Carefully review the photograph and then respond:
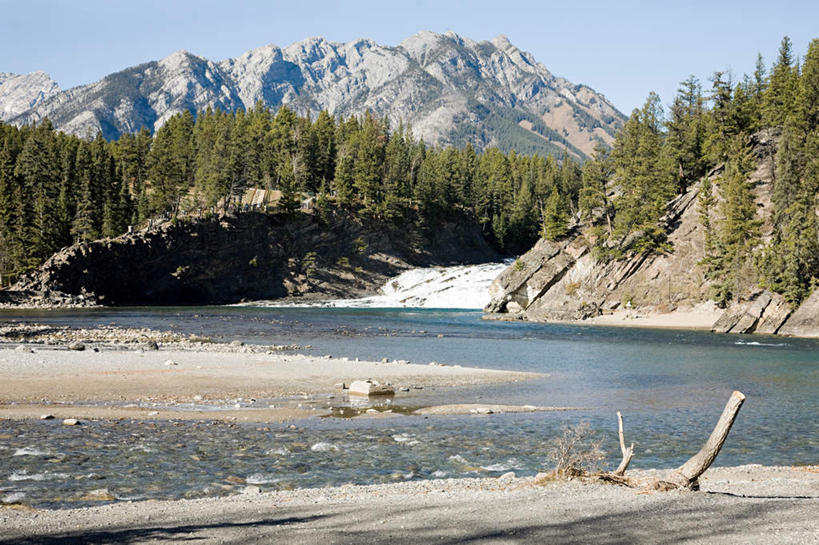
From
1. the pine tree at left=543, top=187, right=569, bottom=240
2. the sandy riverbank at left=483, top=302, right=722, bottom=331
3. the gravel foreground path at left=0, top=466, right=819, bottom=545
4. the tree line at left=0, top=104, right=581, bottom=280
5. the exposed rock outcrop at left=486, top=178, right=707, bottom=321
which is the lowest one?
the sandy riverbank at left=483, top=302, right=722, bottom=331

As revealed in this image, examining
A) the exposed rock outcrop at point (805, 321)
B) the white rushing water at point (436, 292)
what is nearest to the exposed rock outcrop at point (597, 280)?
the white rushing water at point (436, 292)

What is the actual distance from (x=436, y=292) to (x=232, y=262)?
33.8 metres

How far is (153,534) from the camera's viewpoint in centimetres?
785

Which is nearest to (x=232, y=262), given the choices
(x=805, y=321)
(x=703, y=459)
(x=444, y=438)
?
(x=805, y=321)

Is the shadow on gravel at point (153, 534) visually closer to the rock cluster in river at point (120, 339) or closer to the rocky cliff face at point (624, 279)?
the rock cluster in river at point (120, 339)

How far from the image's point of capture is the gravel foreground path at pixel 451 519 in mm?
7730

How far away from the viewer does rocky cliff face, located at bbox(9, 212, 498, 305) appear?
3462 inches

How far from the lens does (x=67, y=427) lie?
16344mm

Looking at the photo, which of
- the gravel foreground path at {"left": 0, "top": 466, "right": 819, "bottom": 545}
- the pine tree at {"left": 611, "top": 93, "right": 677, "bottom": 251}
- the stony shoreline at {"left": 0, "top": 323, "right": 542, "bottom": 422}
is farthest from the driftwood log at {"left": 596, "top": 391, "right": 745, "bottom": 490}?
the pine tree at {"left": 611, "top": 93, "right": 677, "bottom": 251}

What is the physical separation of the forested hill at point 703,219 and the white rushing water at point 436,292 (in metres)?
13.1

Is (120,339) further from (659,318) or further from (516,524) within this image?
(659,318)

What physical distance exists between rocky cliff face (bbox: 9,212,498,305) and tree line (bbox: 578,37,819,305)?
1716 inches

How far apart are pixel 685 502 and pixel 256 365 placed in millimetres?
23804

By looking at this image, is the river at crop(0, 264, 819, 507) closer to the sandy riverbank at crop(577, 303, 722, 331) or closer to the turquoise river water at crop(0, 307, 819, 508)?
the turquoise river water at crop(0, 307, 819, 508)
